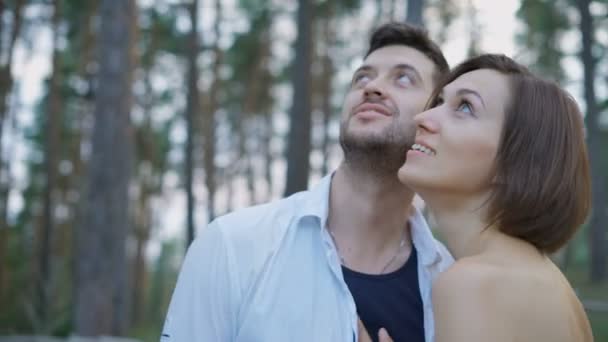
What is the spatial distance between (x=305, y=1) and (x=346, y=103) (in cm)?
960

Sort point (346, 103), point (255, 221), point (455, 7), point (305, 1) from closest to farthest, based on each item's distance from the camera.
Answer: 1. point (255, 221)
2. point (346, 103)
3. point (305, 1)
4. point (455, 7)

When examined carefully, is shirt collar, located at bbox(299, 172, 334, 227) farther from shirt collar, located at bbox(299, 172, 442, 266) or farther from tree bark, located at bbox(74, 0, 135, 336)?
tree bark, located at bbox(74, 0, 135, 336)

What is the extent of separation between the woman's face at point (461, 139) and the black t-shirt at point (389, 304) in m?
0.56

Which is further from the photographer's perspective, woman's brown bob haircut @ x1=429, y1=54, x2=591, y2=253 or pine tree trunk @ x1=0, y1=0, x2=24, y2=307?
pine tree trunk @ x1=0, y1=0, x2=24, y2=307

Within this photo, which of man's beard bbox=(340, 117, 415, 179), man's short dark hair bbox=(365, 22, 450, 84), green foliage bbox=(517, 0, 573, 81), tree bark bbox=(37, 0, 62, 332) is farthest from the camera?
green foliage bbox=(517, 0, 573, 81)

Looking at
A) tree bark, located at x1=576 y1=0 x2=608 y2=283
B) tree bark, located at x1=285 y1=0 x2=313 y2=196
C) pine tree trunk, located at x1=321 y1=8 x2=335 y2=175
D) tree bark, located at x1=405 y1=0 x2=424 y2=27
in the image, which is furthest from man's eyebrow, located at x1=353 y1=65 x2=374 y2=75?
pine tree trunk, located at x1=321 y1=8 x2=335 y2=175

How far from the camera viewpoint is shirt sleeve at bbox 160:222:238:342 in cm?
249

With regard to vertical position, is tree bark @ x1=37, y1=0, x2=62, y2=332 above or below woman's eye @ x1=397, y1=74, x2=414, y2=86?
below

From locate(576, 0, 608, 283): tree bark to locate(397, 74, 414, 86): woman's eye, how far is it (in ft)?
49.2

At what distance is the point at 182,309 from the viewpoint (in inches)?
100

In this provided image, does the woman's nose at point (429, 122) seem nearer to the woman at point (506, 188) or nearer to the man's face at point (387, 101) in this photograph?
the woman at point (506, 188)

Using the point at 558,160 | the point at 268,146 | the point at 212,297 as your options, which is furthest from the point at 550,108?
the point at 268,146

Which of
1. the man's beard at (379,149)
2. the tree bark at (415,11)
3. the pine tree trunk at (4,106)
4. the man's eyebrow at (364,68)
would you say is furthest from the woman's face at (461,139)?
the pine tree trunk at (4,106)

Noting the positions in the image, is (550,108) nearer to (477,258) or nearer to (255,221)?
(477,258)
